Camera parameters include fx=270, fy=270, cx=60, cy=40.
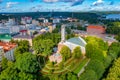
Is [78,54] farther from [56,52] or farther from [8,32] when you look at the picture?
[8,32]

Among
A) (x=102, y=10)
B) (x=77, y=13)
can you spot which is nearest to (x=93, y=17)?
(x=77, y=13)

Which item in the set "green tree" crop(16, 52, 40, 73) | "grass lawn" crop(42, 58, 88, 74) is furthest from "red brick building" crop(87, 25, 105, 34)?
"green tree" crop(16, 52, 40, 73)

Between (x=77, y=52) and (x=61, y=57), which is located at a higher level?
(x=77, y=52)

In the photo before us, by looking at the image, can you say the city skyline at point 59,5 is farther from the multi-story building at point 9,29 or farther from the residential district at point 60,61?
the residential district at point 60,61

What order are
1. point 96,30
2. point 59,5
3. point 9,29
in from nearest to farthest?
point 96,30 < point 9,29 < point 59,5

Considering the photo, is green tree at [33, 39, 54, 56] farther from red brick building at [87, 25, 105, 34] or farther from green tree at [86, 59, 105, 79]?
red brick building at [87, 25, 105, 34]

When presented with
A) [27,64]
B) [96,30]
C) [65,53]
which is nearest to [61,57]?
[65,53]

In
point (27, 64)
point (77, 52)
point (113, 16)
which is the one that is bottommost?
point (113, 16)

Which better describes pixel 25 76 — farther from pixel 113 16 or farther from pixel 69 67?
pixel 113 16

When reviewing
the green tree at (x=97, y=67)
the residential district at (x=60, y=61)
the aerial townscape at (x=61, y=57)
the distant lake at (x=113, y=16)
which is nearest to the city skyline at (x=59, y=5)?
the distant lake at (x=113, y=16)
